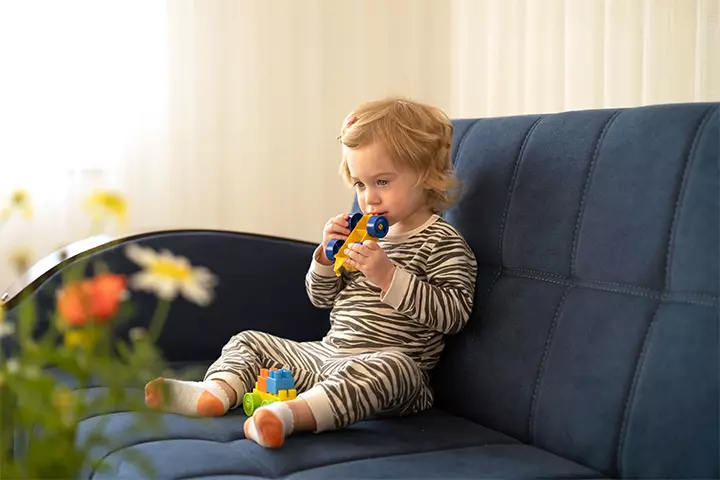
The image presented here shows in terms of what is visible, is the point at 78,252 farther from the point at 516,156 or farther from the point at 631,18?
the point at 631,18

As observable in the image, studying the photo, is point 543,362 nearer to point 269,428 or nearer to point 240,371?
point 269,428

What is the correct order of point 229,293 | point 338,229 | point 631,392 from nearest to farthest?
1. point 631,392
2. point 338,229
3. point 229,293

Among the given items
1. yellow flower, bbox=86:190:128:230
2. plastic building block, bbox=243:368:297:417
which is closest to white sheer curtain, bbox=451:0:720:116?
plastic building block, bbox=243:368:297:417

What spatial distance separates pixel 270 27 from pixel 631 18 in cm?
109

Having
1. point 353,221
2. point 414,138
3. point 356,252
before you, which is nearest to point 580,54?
point 414,138

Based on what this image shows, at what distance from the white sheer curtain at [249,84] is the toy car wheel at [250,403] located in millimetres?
1121

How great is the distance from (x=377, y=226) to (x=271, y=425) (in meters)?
0.44

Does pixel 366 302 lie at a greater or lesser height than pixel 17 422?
lesser

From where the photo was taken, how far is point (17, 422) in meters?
0.73

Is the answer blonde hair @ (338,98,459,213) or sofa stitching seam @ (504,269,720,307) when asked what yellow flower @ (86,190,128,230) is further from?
blonde hair @ (338,98,459,213)

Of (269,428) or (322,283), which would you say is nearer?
(269,428)

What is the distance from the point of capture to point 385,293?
165 centimetres

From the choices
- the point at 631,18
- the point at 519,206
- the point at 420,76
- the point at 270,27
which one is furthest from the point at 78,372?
the point at 420,76

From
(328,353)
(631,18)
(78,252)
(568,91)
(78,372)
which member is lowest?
(328,353)
